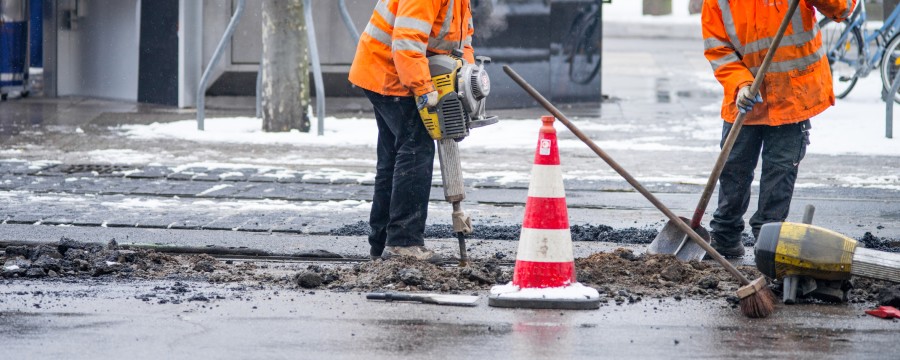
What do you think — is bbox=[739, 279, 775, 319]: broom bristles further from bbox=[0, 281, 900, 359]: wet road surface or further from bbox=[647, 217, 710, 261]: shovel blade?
bbox=[647, 217, 710, 261]: shovel blade

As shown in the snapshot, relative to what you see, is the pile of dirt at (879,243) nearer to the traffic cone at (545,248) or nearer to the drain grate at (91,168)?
the traffic cone at (545,248)

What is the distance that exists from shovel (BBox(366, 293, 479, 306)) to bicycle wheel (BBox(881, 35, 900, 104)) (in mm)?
9455

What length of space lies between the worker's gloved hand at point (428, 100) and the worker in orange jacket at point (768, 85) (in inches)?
56.4

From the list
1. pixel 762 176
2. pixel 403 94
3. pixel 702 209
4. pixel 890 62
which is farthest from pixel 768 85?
pixel 890 62

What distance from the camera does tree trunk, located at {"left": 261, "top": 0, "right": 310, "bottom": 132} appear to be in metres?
11.8

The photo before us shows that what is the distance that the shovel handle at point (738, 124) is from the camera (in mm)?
5812

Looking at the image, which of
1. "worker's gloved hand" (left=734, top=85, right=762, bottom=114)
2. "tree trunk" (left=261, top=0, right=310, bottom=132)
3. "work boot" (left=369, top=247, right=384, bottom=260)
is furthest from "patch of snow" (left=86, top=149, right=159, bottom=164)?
"worker's gloved hand" (left=734, top=85, right=762, bottom=114)

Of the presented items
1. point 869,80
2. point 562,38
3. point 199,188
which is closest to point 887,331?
point 199,188

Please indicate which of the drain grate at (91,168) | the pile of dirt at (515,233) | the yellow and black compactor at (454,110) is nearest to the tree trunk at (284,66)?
the drain grate at (91,168)

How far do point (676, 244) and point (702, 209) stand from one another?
0.21 metres

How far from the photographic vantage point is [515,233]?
7.21 m

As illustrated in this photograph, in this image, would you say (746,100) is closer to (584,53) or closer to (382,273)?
(382,273)

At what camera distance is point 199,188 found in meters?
8.84

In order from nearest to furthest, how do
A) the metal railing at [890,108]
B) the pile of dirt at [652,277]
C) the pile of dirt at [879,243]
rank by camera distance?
1. the pile of dirt at [652,277]
2. the pile of dirt at [879,243]
3. the metal railing at [890,108]
